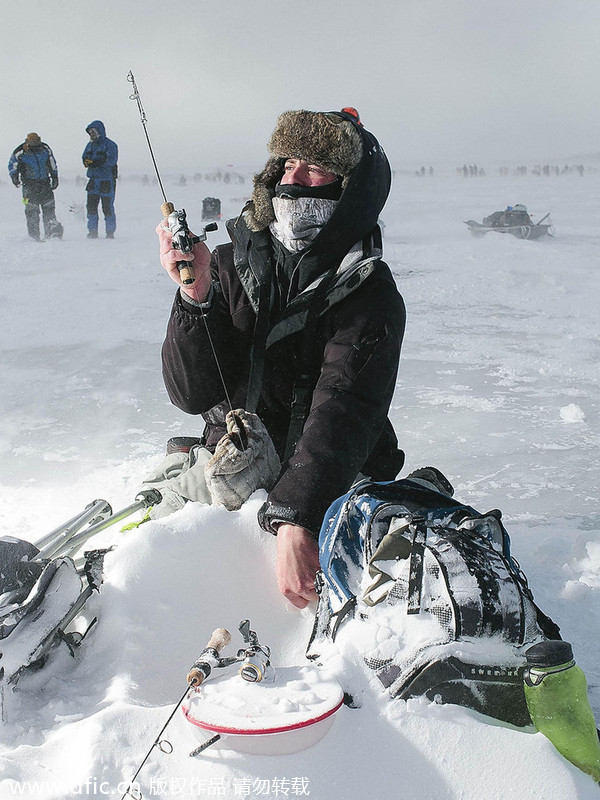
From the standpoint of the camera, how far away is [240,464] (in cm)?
216

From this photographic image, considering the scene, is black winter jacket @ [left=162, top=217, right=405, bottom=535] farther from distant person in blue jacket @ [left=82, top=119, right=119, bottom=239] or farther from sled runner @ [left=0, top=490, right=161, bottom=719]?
distant person in blue jacket @ [left=82, top=119, right=119, bottom=239]

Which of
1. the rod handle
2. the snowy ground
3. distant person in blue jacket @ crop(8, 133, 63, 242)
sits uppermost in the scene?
distant person in blue jacket @ crop(8, 133, 63, 242)

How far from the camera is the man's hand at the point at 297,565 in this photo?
6.05 ft

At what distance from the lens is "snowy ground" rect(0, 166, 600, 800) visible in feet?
4.17

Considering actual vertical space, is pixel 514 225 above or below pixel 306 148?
below

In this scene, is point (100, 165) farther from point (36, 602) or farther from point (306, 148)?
point (36, 602)

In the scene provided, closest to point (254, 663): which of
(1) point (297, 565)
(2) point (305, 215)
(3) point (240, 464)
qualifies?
(1) point (297, 565)

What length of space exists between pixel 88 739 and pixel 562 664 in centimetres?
85

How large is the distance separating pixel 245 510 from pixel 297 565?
263mm

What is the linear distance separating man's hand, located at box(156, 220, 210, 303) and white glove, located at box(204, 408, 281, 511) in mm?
395

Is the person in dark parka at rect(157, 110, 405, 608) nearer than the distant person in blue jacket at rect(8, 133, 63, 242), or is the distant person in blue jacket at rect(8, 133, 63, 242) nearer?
the person in dark parka at rect(157, 110, 405, 608)

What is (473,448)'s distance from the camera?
376 cm

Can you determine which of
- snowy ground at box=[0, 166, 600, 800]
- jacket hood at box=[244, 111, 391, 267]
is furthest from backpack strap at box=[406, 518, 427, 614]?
jacket hood at box=[244, 111, 391, 267]

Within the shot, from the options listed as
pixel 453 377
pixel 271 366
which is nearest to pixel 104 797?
pixel 271 366
